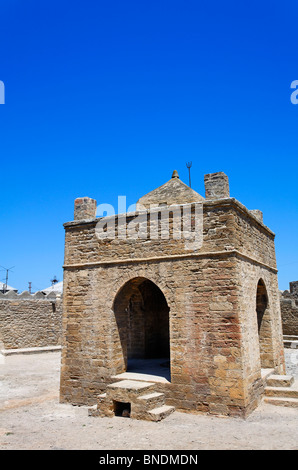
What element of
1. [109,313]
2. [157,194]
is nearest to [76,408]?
[109,313]

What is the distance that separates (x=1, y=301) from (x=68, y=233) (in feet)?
34.1

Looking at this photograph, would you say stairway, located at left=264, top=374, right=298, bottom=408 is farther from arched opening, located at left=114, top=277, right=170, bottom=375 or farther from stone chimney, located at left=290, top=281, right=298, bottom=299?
stone chimney, located at left=290, top=281, right=298, bottom=299

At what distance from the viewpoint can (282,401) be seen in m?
7.89

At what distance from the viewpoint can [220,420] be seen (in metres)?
6.83

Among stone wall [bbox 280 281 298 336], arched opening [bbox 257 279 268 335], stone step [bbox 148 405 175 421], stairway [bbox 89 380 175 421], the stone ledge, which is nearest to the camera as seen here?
stone step [bbox 148 405 175 421]

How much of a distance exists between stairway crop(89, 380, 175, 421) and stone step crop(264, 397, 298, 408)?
Answer: 89.3 inches

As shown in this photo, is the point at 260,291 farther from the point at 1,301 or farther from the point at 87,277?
the point at 1,301

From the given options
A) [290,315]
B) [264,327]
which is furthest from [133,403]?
[290,315]

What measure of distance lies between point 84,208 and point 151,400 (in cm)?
493

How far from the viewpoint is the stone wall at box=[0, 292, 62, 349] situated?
709 inches

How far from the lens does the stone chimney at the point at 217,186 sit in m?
7.98

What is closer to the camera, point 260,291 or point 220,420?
point 220,420

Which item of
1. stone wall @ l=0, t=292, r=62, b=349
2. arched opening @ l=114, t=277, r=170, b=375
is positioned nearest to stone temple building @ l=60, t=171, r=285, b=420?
arched opening @ l=114, t=277, r=170, b=375
